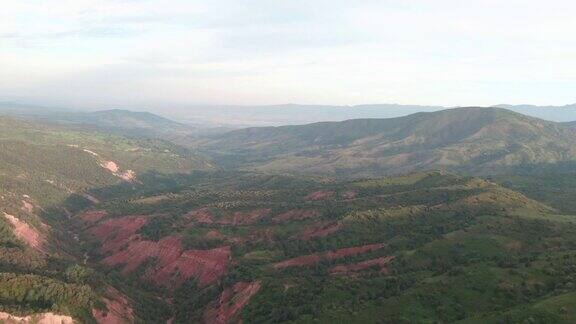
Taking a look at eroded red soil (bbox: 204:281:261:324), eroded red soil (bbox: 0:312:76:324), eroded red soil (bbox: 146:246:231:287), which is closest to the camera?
eroded red soil (bbox: 0:312:76:324)

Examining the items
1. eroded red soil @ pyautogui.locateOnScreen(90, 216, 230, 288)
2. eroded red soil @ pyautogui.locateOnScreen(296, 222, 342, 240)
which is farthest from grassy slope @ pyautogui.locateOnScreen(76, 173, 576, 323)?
eroded red soil @ pyautogui.locateOnScreen(90, 216, 230, 288)

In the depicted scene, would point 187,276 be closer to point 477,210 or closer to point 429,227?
point 429,227

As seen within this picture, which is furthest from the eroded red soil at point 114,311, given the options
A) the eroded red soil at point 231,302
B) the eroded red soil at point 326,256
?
the eroded red soil at point 326,256

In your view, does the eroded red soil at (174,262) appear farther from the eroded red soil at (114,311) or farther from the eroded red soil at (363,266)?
the eroded red soil at (363,266)

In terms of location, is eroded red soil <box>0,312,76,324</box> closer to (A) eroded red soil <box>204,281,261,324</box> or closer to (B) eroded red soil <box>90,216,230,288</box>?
(A) eroded red soil <box>204,281,261,324</box>

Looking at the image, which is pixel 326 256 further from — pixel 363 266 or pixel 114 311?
→ pixel 114 311

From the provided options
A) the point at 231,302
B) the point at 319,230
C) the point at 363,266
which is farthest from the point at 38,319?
the point at 319,230
